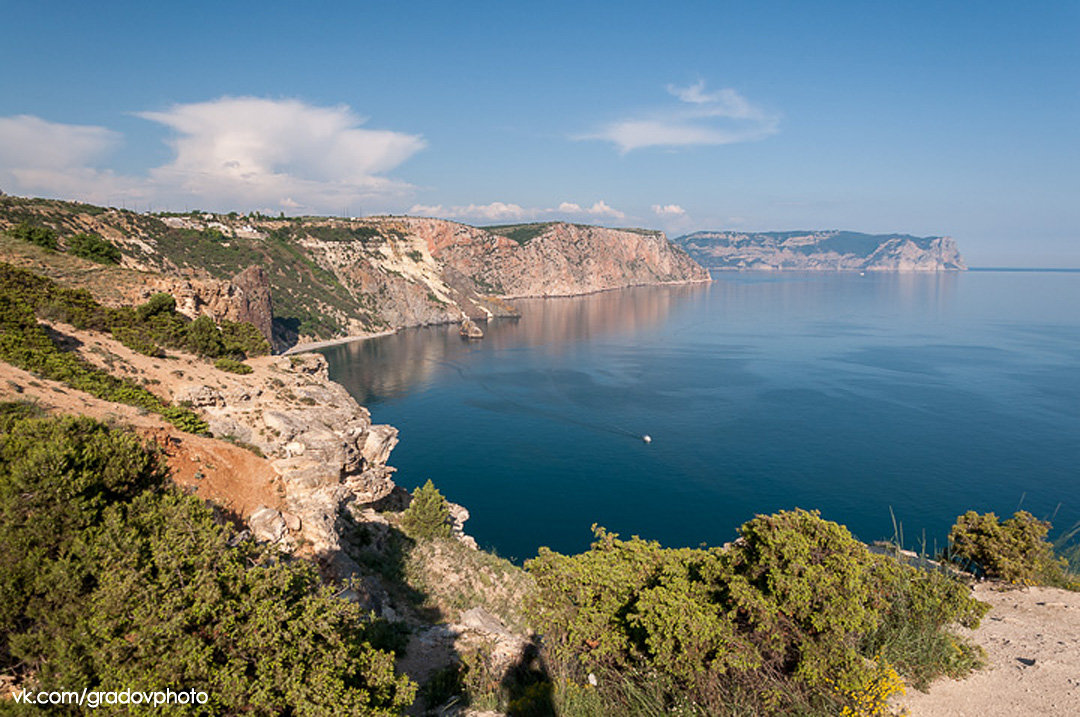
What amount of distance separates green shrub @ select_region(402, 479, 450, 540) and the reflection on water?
54.5m

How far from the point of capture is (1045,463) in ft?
195

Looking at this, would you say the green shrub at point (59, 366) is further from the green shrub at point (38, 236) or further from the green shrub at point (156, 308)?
the green shrub at point (38, 236)

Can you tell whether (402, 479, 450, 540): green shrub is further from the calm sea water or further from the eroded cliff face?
the calm sea water

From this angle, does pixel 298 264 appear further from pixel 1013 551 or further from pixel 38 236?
pixel 1013 551

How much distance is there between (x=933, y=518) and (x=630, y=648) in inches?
1923

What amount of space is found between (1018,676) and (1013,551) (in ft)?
41.4

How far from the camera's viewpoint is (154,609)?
9.38 meters

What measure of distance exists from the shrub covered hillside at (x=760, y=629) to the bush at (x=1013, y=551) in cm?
1021

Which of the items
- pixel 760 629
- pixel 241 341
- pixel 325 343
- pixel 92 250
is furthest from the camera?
pixel 325 343

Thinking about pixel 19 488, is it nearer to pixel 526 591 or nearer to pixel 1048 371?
pixel 526 591

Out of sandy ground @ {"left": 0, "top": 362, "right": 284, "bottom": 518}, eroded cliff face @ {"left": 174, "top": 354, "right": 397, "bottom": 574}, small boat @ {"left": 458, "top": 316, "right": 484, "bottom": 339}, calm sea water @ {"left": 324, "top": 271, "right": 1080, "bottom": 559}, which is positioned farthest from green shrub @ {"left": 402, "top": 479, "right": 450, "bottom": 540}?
small boat @ {"left": 458, "top": 316, "right": 484, "bottom": 339}

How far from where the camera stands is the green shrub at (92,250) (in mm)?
57688

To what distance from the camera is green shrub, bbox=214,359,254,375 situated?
34844 millimetres

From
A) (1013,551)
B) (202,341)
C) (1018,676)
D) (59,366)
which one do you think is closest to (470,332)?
(202,341)
